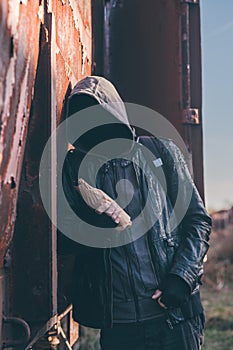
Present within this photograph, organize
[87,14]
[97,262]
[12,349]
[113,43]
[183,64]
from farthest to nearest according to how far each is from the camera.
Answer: [113,43], [183,64], [87,14], [97,262], [12,349]

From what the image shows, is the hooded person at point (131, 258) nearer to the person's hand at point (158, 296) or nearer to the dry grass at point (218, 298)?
the person's hand at point (158, 296)

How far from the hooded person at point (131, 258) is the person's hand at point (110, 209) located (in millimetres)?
43

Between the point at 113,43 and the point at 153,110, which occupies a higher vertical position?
the point at 113,43

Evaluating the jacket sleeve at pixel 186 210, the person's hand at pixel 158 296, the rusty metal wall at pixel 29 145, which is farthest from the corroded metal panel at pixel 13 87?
the jacket sleeve at pixel 186 210

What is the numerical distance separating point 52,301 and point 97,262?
0.48 metres

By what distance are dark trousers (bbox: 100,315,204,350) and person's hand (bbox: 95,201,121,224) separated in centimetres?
53

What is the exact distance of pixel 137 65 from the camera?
436 cm

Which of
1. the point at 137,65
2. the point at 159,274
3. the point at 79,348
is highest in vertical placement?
the point at 137,65

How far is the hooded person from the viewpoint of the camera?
2.80 m

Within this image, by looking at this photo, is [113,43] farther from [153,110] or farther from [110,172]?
[110,172]

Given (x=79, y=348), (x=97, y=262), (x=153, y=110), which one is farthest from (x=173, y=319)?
(x=79, y=348)

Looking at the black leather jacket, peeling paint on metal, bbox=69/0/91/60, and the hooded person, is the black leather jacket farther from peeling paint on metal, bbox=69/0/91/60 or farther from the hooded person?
peeling paint on metal, bbox=69/0/91/60

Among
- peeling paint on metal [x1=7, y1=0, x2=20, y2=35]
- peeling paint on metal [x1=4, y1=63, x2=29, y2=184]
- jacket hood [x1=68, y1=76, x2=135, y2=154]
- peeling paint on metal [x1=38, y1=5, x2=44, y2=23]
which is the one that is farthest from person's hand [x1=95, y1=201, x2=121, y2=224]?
peeling paint on metal [x1=7, y1=0, x2=20, y2=35]

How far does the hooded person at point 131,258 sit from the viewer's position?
2.80 m
